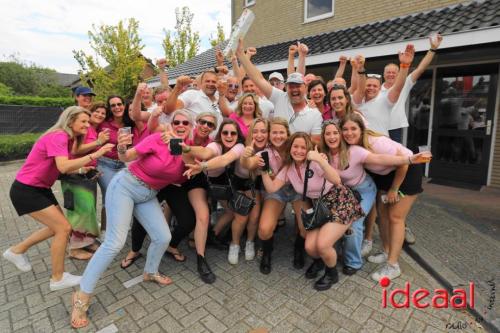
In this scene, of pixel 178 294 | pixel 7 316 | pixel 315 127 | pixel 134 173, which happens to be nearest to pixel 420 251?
pixel 315 127

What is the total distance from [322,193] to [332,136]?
0.59 meters

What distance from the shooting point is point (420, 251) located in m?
3.55

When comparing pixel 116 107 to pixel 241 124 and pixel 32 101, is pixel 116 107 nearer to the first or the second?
pixel 241 124

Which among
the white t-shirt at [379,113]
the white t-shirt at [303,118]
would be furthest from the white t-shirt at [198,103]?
the white t-shirt at [379,113]

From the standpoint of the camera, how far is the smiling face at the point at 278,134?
314 cm

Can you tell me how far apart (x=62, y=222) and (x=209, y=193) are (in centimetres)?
150

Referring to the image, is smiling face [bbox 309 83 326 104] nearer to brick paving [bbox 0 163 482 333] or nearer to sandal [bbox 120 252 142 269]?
brick paving [bbox 0 163 482 333]

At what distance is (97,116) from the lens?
3656 millimetres

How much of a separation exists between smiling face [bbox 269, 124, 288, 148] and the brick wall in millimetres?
5605

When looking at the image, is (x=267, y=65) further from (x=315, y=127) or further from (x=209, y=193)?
(x=209, y=193)

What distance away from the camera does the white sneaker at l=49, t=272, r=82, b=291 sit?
9.68ft

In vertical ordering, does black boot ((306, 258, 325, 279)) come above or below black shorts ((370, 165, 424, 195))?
below

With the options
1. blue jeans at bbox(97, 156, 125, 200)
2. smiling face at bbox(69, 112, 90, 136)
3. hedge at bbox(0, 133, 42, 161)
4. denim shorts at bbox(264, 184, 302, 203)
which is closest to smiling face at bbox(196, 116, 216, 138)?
denim shorts at bbox(264, 184, 302, 203)

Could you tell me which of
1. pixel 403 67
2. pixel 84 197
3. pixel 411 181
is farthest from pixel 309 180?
pixel 84 197
